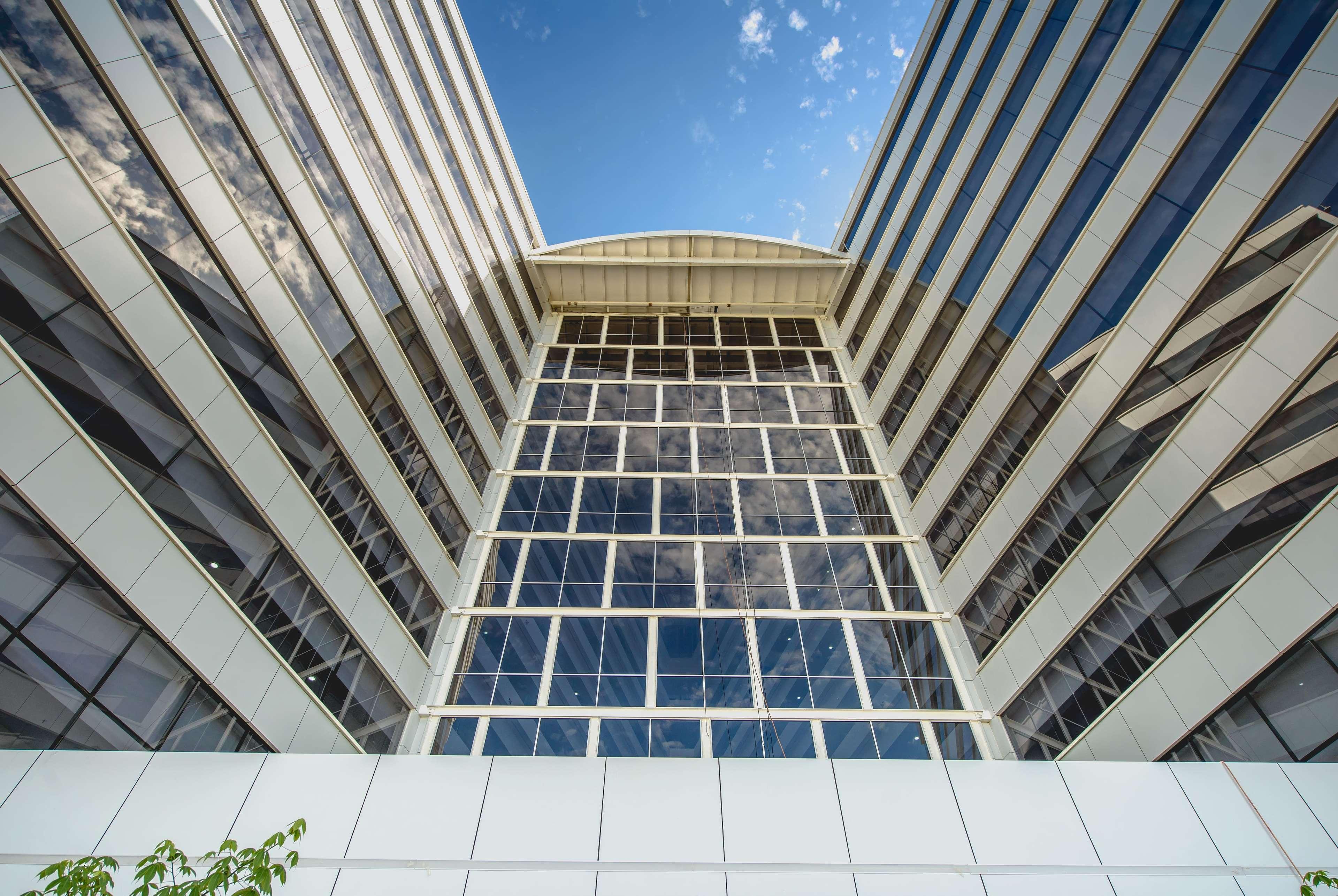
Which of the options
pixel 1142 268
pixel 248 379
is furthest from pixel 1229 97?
pixel 248 379

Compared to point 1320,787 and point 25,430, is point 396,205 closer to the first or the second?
point 25,430

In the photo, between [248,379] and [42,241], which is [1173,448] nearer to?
[248,379]

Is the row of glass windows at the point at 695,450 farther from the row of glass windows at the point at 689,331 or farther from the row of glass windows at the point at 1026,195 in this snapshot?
the row of glass windows at the point at 689,331

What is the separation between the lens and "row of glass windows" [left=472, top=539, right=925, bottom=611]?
16859 millimetres

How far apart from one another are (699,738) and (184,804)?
9844 mm

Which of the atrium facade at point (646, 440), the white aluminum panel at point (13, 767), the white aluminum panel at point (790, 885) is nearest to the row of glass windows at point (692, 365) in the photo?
the atrium facade at point (646, 440)

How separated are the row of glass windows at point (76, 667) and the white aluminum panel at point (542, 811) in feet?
17.1

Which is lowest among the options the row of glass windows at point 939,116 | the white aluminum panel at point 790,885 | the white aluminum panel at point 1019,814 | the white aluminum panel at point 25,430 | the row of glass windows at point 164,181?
the white aluminum panel at point 790,885

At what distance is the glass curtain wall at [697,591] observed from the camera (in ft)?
46.2

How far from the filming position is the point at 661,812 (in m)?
8.92

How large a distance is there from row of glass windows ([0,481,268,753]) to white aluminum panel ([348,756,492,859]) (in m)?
3.38

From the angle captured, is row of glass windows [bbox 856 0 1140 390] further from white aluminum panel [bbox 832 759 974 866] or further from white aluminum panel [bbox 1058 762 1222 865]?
white aluminum panel [bbox 832 759 974 866]

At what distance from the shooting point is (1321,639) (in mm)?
8727

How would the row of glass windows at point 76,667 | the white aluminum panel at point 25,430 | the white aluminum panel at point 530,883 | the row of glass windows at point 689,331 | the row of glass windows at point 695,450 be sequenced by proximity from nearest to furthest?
the white aluminum panel at point 25,430, the row of glass windows at point 76,667, the white aluminum panel at point 530,883, the row of glass windows at point 695,450, the row of glass windows at point 689,331
